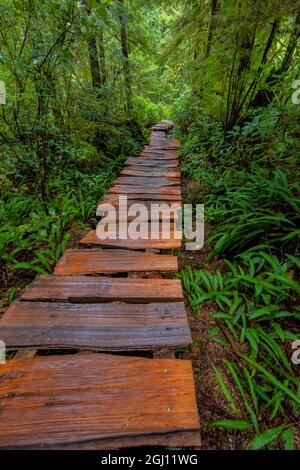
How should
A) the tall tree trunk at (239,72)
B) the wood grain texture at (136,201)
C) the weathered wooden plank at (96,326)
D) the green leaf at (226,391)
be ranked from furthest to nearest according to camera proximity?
the tall tree trunk at (239,72) → the wood grain texture at (136,201) → the weathered wooden plank at (96,326) → the green leaf at (226,391)

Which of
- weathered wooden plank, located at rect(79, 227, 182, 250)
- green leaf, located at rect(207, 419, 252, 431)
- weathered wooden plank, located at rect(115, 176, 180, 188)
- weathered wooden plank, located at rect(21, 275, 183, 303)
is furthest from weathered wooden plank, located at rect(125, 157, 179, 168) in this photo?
green leaf, located at rect(207, 419, 252, 431)

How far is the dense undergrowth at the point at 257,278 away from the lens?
1525 millimetres

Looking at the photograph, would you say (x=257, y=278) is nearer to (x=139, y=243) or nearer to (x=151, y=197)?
(x=139, y=243)

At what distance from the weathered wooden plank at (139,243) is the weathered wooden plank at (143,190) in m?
1.38

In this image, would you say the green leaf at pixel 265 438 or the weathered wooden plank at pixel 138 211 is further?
the weathered wooden plank at pixel 138 211

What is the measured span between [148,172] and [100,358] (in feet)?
14.3

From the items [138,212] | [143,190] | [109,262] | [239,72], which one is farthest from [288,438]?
[239,72]

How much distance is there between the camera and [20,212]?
149 inches

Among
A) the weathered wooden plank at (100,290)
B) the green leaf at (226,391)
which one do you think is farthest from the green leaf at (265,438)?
the weathered wooden plank at (100,290)

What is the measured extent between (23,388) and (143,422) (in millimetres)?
734

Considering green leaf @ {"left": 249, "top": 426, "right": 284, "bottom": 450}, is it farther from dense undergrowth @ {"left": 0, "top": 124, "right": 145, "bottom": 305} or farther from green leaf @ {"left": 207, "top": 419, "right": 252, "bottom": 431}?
dense undergrowth @ {"left": 0, "top": 124, "right": 145, "bottom": 305}

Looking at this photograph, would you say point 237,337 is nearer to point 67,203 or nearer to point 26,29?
point 67,203

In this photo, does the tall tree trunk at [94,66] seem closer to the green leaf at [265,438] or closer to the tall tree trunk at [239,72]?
the tall tree trunk at [239,72]

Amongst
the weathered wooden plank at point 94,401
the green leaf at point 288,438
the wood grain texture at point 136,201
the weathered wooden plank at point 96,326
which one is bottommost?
the green leaf at point 288,438
